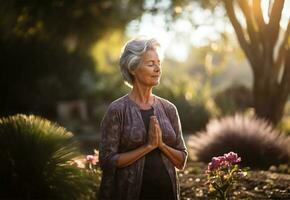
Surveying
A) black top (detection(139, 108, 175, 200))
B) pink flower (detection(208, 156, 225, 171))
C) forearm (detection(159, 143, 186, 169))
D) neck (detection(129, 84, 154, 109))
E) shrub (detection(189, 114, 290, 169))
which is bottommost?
black top (detection(139, 108, 175, 200))

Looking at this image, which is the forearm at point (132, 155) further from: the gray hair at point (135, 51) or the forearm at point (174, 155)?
the gray hair at point (135, 51)

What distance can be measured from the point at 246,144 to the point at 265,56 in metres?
3.17

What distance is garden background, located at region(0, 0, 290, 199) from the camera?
6.88 metres

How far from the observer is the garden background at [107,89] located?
6875 mm

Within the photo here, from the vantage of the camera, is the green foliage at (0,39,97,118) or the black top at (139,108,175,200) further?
the green foliage at (0,39,97,118)

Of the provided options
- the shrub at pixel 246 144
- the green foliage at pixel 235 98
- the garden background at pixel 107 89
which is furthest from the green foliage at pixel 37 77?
the shrub at pixel 246 144

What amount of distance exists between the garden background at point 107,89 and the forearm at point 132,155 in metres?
0.87

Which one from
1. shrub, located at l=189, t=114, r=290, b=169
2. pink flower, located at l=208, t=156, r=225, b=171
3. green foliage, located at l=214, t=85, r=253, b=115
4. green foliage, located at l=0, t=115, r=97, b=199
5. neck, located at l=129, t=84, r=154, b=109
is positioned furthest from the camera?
green foliage, located at l=214, t=85, r=253, b=115

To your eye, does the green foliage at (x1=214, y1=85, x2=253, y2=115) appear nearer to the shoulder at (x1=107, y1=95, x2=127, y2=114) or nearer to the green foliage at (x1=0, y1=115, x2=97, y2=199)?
the green foliage at (x1=0, y1=115, x2=97, y2=199)

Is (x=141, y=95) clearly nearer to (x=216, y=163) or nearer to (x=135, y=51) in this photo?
(x=135, y=51)

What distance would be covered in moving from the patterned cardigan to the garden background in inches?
25.2

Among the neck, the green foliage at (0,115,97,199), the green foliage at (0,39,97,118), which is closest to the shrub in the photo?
the green foliage at (0,115,97,199)

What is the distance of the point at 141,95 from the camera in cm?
454

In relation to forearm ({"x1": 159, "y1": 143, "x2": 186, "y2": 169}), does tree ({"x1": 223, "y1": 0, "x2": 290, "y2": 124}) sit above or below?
above
